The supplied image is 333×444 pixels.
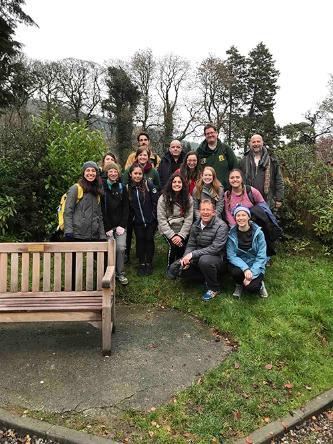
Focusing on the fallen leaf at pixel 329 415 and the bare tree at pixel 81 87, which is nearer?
the fallen leaf at pixel 329 415

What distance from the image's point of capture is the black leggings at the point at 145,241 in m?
6.10

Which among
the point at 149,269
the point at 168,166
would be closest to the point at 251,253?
the point at 149,269

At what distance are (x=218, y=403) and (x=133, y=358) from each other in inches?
42.6

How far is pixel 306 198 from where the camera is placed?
7457 mm

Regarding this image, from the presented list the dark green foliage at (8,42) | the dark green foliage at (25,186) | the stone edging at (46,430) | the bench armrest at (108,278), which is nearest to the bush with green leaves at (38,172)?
the dark green foliage at (25,186)

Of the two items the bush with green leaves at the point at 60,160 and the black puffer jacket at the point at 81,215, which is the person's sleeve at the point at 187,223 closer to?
the black puffer jacket at the point at 81,215

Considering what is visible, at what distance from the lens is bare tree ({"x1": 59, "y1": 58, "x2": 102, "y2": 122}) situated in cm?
3666

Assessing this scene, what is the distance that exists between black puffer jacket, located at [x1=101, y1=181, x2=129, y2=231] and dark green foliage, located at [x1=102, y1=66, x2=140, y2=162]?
2873 centimetres

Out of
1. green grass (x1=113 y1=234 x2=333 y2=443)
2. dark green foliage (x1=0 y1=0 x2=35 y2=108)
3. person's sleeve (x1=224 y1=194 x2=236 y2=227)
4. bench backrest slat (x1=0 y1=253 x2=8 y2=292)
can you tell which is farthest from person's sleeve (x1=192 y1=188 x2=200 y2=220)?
dark green foliage (x1=0 y1=0 x2=35 y2=108)

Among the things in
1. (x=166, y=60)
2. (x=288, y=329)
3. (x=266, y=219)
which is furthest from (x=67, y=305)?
(x=166, y=60)

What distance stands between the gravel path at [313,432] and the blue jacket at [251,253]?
1.94 meters

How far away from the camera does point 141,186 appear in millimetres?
6020

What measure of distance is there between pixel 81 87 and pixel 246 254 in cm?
3613

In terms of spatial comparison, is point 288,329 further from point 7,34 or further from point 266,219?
point 7,34
